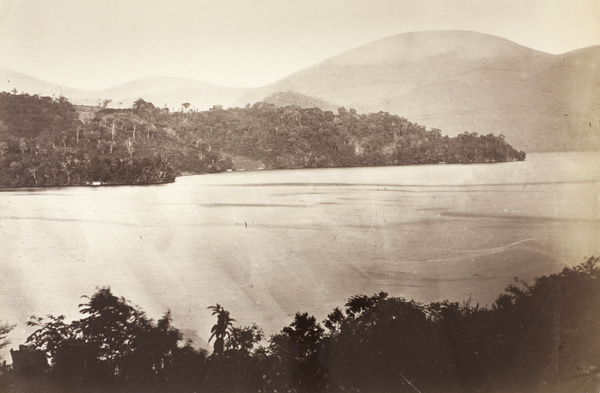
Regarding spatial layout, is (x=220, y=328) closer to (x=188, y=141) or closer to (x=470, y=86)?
(x=188, y=141)

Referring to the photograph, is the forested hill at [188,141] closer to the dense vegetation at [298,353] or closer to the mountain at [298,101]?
the mountain at [298,101]

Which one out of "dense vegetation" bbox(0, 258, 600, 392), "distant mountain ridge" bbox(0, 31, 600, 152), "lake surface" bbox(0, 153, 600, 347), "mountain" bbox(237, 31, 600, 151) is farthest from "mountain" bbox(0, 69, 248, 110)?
"dense vegetation" bbox(0, 258, 600, 392)

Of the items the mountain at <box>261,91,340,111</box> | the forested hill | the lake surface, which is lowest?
the lake surface

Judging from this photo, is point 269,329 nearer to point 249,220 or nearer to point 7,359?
Answer: point 249,220

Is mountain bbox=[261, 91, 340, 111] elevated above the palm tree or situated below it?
above

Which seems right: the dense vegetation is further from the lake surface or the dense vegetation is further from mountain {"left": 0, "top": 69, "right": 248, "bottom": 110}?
mountain {"left": 0, "top": 69, "right": 248, "bottom": 110}

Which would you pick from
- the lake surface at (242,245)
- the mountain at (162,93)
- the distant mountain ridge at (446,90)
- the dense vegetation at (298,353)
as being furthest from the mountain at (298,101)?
A: the dense vegetation at (298,353)

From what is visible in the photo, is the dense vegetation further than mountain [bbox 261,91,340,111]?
No

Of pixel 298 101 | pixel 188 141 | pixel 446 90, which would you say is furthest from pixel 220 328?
pixel 446 90
